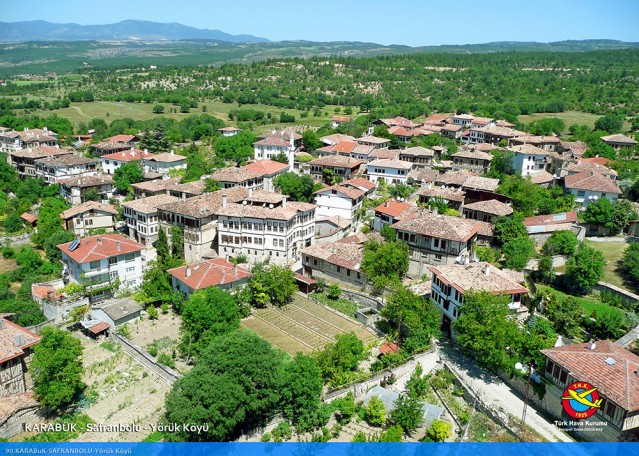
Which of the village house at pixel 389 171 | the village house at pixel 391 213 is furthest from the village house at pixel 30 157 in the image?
the village house at pixel 391 213

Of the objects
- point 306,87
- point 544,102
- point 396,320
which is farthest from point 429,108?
point 396,320

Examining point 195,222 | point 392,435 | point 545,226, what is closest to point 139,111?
point 195,222

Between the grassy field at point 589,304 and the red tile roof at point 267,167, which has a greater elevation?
the red tile roof at point 267,167

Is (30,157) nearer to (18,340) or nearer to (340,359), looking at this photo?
(18,340)

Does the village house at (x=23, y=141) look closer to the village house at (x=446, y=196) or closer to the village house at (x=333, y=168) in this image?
the village house at (x=333, y=168)

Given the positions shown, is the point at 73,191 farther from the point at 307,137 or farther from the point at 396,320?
the point at 396,320

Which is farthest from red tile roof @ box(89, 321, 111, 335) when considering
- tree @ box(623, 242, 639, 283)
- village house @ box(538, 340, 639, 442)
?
tree @ box(623, 242, 639, 283)

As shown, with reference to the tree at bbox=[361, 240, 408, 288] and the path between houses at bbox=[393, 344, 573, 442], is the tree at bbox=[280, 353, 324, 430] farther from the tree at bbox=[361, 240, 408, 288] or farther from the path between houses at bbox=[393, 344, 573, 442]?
the tree at bbox=[361, 240, 408, 288]

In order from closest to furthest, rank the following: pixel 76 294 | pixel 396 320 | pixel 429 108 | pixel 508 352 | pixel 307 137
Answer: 1. pixel 508 352
2. pixel 396 320
3. pixel 76 294
4. pixel 307 137
5. pixel 429 108
